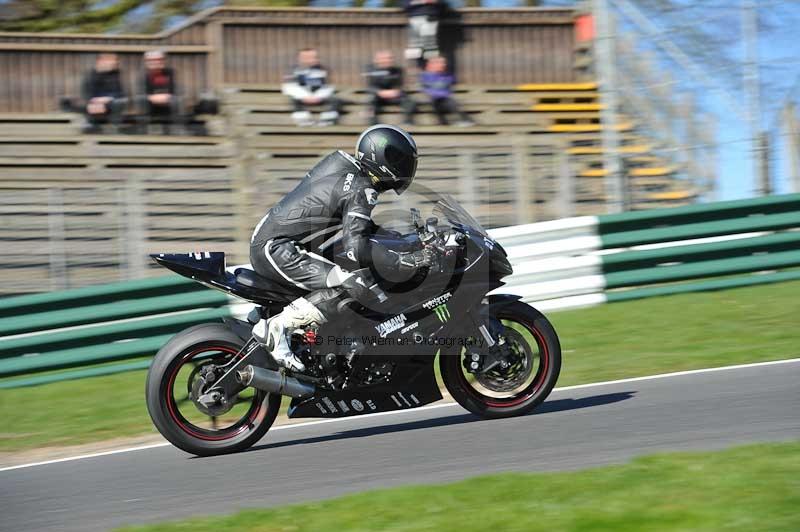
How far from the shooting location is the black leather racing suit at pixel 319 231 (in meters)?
6.27

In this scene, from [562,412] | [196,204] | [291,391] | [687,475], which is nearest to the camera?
[687,475]

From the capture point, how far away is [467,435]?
638cm

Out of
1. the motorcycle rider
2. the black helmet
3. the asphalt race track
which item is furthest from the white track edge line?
the black helmet

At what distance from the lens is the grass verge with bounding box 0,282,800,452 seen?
8.08 metres

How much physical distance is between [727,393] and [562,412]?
41.3 inches

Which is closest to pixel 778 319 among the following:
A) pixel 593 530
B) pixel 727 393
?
pixel 727 393

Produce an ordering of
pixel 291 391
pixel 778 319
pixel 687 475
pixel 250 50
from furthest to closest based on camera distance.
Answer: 1. pixel 250 50
2. pixel 778 319
3. pixel 291 391
4. pixel 687 475

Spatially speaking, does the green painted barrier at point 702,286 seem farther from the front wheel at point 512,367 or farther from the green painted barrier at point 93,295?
the front wheel at point 512,367

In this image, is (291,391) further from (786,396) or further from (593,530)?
(786,396)

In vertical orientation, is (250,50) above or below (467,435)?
above

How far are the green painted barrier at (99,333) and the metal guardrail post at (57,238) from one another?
6.98 feet

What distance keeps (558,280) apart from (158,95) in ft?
21.9

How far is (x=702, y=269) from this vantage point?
11.1 metres

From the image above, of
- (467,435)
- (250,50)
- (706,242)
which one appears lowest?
(467,435)
